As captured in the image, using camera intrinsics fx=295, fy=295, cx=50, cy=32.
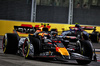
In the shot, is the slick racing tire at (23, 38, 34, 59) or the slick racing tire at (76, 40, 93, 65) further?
the slick racing tire at (23, 38, 34, 59)

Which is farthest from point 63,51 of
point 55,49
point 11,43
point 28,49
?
point 11,43

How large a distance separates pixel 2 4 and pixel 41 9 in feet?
13.7

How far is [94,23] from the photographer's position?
30.3 metres

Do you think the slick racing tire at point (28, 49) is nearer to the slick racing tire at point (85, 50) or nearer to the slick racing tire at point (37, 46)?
the slick racing tire at point (37, 46)

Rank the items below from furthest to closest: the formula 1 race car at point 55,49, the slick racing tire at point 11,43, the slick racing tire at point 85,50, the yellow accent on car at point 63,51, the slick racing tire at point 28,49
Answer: the slick racing tire at point 11,43 → the slick racing tire at point 28,49 → the slick racing tire at point 85,50 → the formula 1 race car at point 55,49 → the yellow accent on car at point 63,51

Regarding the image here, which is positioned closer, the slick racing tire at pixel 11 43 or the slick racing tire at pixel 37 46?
the slick racing tire at pixel 37 46

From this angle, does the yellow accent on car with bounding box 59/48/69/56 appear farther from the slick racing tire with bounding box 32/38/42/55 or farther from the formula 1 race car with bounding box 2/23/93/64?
the slick racing tire with bounding box 32/38/42/55

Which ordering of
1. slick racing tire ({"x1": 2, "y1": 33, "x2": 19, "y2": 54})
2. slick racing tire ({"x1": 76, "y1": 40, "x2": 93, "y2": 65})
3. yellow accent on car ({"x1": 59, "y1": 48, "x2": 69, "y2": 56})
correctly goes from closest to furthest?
yellow accent on car ({"x1": 59, "y1": 48, "x2": 69, "y2": 56}) → slick racing tire ({"x1": 76, "y1": 40, "x2": 93, "y2": 65}) → slick racing tire ({"x1": 2, "y1": 33, "x2": 19, "y2": 54})

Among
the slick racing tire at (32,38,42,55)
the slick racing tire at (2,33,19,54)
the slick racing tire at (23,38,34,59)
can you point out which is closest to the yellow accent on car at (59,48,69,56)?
the slick racing tire at (32,38,42,55)

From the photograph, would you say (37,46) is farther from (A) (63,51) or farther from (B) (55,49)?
(A) (63,51)

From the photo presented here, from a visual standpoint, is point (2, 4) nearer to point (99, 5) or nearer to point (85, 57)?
point (99, 5)

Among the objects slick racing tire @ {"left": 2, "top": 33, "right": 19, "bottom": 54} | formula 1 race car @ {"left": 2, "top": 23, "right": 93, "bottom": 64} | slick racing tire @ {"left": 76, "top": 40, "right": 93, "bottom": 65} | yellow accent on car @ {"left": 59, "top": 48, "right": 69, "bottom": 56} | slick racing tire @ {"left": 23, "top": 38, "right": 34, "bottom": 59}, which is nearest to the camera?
yellow accent on car @ {"left": 59, "top": 48, "right": 69, "bottom": 56}

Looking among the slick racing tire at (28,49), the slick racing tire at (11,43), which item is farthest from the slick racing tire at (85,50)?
the slick racing tire at (11,43)

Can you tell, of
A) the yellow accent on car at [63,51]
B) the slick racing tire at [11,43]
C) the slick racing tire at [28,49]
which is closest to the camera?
the yellow accent on car at [63,51]
